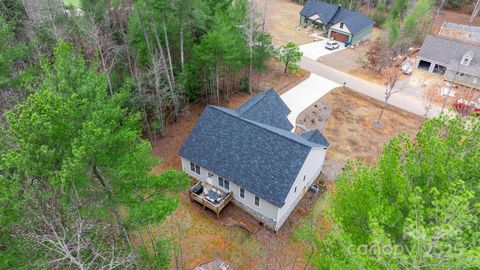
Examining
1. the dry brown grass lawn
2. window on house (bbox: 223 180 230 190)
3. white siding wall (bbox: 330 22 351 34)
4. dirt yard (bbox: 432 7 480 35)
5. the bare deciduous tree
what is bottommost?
the dry brown grass lawn

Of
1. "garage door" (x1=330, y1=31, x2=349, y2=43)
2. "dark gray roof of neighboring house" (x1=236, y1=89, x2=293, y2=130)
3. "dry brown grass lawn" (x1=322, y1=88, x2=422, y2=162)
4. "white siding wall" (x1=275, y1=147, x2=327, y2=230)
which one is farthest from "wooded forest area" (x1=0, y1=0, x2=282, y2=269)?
"garage door" (x1=330, y1=31, x2=349, y2=43)

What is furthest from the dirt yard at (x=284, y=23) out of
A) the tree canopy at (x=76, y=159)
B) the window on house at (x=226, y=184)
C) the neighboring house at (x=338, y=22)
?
the tree canopy at (x=76, y=159)

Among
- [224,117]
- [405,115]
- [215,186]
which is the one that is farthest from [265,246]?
[405,115]

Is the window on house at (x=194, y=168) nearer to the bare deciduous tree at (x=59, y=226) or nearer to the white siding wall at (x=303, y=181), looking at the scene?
the white siding wall at (x=303, y=181)

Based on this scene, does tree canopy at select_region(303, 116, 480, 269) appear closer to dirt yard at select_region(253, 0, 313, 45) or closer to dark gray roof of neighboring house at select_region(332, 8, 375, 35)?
dirt yard at select_region(253, 0, 313, 45)

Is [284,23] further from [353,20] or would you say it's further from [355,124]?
[355,124]

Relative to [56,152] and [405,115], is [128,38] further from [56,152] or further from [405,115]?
[405,115]

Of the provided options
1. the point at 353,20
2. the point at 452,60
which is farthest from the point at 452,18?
the point at 452,60
